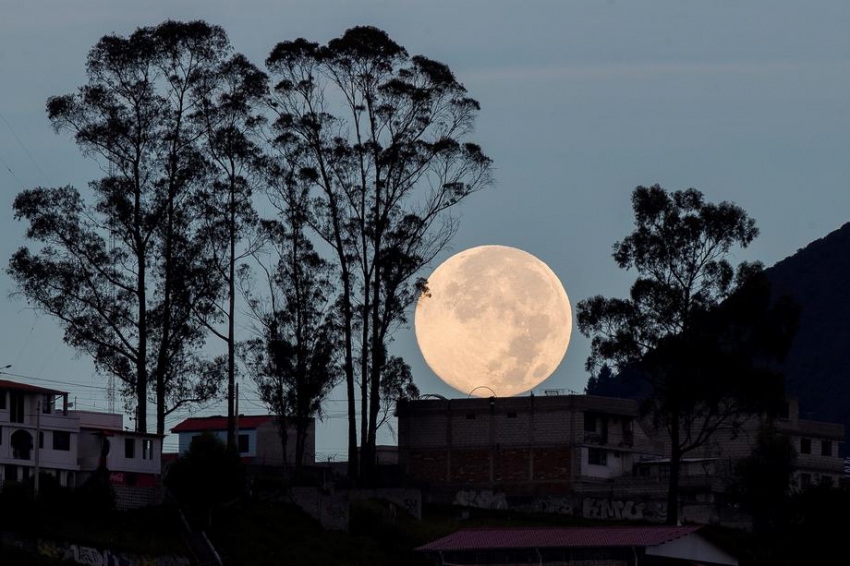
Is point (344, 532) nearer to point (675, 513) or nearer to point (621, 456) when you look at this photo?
point (675, 513)

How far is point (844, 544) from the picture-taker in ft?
308

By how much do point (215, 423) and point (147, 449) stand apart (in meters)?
35.5

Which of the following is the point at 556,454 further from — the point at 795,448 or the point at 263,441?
the point at 263,441

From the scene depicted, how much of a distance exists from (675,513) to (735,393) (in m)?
7.70

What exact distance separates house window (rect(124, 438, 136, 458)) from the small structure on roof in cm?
1811

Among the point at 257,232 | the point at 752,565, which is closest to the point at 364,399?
the point at 257,232

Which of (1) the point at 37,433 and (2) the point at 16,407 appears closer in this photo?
(1) the point at 37,433

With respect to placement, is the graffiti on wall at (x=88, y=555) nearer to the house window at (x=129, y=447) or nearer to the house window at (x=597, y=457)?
the house window at (x=129, y=447)

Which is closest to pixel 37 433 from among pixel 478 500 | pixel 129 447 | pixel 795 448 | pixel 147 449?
pixel 129 447

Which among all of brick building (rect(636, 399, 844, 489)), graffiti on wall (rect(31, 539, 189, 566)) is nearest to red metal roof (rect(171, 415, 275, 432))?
brick building (rect(636, 399, 844, 489))

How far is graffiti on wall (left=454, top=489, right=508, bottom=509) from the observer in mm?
112938

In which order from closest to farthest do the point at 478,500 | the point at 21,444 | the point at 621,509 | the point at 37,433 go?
1. the point at 37,433
2. the point at 21,444
3. the point at 621,509
4. the point at 478,500

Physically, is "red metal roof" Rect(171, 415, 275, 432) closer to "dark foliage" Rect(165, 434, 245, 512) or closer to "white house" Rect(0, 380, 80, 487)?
"white house" Rect(0, 380, 80, 487)

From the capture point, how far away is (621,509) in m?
110
